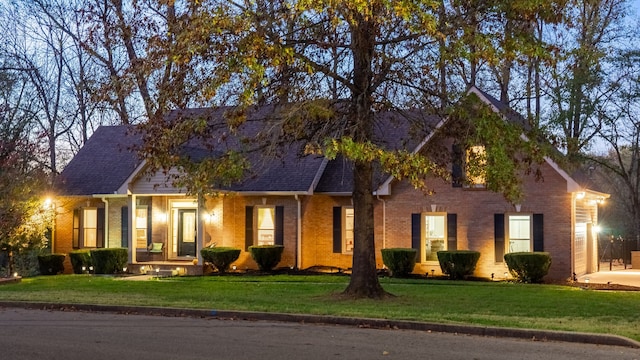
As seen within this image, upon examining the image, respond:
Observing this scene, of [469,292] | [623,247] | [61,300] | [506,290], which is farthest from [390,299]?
[623,247]

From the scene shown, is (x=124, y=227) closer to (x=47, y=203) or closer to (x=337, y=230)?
(x=47, y=203)

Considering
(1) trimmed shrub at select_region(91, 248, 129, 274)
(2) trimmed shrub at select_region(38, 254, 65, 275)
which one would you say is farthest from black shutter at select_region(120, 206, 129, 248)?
(2) trimmed shrub at select_region(38, 254, 65, 275)

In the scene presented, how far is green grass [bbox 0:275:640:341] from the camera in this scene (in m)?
14.7

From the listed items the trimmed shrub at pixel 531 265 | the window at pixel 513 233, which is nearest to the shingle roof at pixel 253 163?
the window at pixel 513 233

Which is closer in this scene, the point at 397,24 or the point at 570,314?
the point at 570,314

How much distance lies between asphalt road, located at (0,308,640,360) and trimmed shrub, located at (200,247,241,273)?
42.6ft

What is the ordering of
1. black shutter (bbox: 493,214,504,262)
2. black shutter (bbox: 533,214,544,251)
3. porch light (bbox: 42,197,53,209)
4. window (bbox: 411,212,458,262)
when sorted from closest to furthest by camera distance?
black shutter (bbox: 533,214,544,251)
black shutter (bbox: 493,214,504,262)
window (bbox: 411,212,458,262)
porch light (bbox: 42,197,53,209)

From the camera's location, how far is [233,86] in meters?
16.5

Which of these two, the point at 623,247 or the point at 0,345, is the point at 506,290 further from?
the point at 623,247

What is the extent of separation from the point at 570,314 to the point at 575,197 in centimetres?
1071

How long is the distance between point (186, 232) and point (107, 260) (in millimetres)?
3056

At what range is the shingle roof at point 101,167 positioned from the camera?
31.7m

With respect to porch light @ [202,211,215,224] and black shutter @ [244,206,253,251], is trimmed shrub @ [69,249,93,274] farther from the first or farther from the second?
black shutter @ [244,206,253,251]

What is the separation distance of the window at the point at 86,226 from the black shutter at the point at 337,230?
31.2ft
